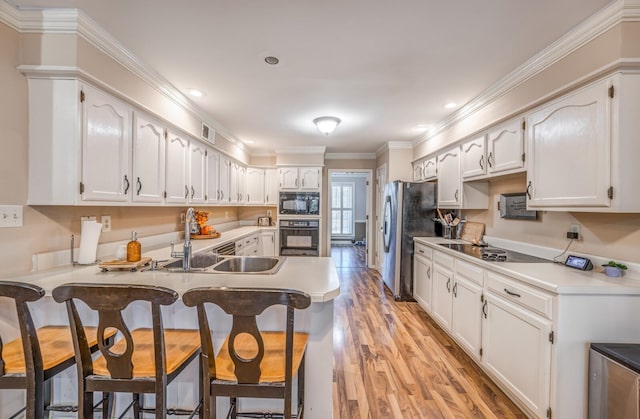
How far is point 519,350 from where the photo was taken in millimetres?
1821

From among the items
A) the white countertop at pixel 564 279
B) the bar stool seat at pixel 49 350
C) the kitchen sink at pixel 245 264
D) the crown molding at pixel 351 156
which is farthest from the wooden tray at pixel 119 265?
the crown molding at pixel 351 156

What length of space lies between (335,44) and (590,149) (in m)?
1.72

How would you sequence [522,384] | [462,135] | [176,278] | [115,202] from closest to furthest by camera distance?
1. [176,278]
2. [522,384]
3. [115,202]
4. [462,135]

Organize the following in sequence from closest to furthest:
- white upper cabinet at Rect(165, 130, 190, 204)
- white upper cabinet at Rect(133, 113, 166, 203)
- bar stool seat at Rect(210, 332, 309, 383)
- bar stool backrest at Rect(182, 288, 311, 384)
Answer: bar stool backrest at Rect(182, 288, 311, 384) < bar stool seat at Rect(210, 332, 309, 383) < white upper cabinet at Rect(133, 113, 166, 203) < white upper cabinet at Rect(165, 130, 190, 204)

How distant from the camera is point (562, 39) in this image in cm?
184

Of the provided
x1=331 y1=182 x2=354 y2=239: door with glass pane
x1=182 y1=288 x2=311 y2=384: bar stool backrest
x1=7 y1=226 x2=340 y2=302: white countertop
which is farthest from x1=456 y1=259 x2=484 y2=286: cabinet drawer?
x1=331 y1=182 x2=354 y2=239: door with glass pane

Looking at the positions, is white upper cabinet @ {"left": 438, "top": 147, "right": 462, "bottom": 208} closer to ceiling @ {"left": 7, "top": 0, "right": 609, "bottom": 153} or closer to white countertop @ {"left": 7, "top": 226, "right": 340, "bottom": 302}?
ceiling @ {"left": 7, "top": 0, "right": 609, "bottom": 153}

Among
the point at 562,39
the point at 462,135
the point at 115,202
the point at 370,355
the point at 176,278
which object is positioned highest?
the point at 562,39

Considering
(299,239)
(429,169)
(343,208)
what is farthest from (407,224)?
(343,208)

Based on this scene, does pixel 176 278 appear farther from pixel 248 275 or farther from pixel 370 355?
pixel 370 355

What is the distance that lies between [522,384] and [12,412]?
9.65 ft

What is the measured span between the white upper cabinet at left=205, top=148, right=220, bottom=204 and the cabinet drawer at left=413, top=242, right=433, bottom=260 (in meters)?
2.75

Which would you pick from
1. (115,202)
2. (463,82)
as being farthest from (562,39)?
(115,202)

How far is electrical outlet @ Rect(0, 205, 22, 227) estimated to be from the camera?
1530 millimetres
